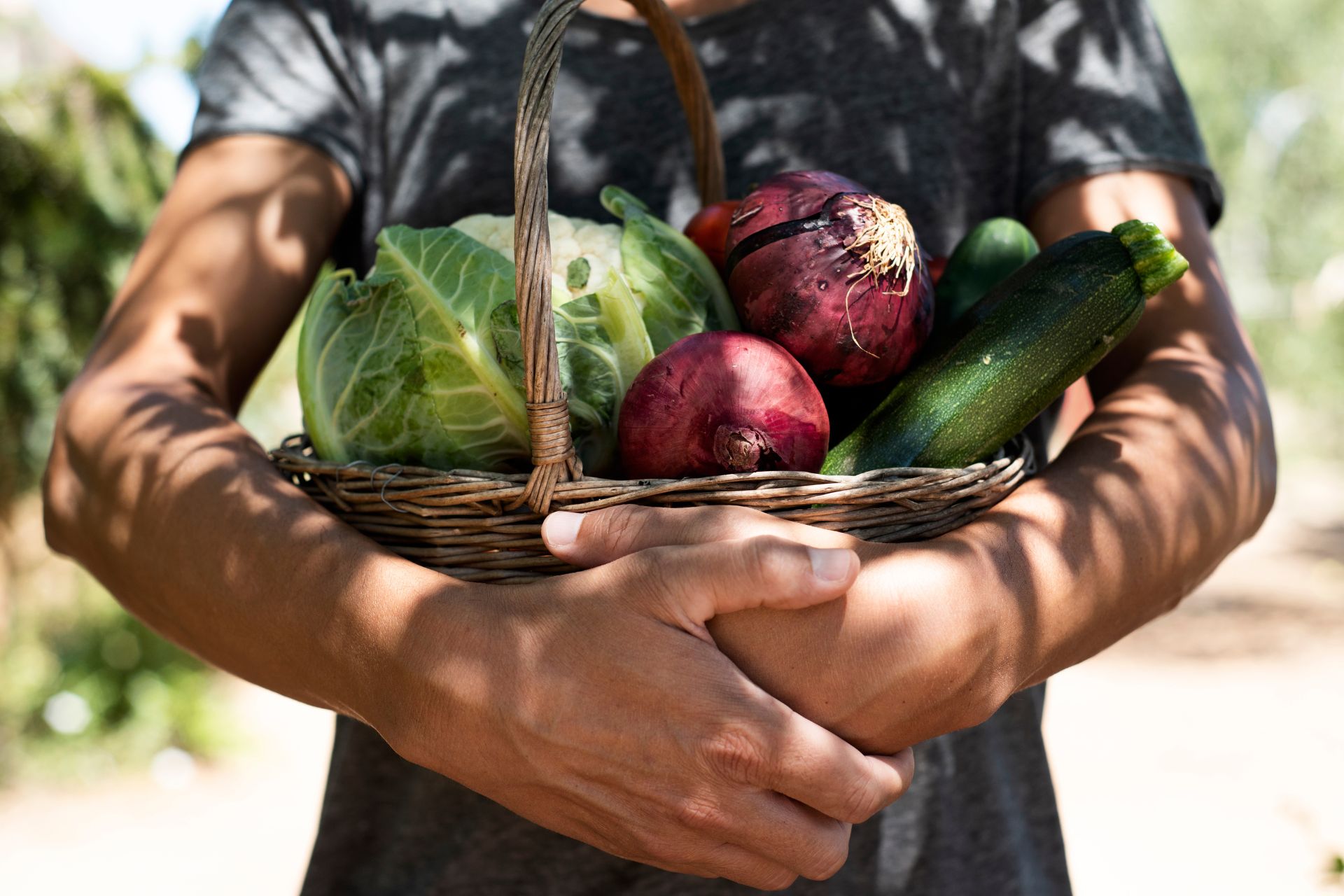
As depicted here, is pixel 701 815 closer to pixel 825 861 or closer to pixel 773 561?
pixel 825 861

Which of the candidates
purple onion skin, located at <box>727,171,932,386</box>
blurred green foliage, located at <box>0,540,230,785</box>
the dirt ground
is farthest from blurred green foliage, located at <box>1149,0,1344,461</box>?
purple onion skin, located at <box>727,171,932,386</box>

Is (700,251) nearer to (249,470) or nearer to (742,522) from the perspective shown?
(742,522)

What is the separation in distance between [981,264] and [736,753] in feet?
2.32

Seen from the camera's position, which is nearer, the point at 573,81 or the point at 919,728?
the point at 919,728

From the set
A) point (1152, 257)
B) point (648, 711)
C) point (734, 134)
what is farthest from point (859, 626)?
point (734, 134)

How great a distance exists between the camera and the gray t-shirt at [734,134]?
1.41 metres

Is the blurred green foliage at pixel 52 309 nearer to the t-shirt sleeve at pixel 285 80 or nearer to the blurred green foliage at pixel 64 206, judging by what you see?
the blurred green foliage at pixel 64 206

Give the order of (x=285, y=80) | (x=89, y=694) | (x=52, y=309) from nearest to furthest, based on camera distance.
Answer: (x=285, y=80) → (x=52, y=309) → (x=89, y=694)

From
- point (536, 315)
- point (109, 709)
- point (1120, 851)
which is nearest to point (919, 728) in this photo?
point (536, 315)

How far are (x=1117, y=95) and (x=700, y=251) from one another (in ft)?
2.27

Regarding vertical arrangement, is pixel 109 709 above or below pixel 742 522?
below

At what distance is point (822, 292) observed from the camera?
1035mm

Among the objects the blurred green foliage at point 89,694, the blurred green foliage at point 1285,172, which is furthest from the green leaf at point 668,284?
the blurred green foliage at point 1285,172

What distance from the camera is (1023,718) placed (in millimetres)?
1505
